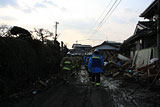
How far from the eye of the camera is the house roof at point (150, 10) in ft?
41.8

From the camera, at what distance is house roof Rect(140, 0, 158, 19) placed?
12733 mm

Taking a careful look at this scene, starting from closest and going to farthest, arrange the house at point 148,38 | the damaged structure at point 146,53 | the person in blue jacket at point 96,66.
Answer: the person in blue jacket at point 96,66
the damaged structure at point 146,53
the house at point 148,38

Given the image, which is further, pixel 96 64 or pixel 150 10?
pixel 150 10

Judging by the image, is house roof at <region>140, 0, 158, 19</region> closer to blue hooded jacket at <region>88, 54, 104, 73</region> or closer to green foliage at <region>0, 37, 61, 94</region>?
blue hooded jacket at <region>88, 54, 104, 73</region>

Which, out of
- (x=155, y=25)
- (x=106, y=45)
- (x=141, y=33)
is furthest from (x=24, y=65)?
(x=106, y=45)

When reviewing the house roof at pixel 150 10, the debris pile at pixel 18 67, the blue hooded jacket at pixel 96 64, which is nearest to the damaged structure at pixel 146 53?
the house roof at pixel 150 10

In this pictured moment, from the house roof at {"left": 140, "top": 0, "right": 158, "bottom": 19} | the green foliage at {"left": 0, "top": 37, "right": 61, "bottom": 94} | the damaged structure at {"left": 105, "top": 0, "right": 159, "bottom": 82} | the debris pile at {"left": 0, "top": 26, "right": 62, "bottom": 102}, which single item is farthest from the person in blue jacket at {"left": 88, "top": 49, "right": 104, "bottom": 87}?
the house roof at {"left": 140, "top": 0, "right": 158, "bottom": 19}

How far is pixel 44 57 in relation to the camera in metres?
10.4

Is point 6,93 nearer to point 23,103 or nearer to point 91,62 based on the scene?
point 23,103

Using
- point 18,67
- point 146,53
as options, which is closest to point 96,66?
point 18,67

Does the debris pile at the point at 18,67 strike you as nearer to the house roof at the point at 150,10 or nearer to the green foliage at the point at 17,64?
the green foliage at the point at 17,64

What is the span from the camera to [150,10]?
Result: 46.0ft

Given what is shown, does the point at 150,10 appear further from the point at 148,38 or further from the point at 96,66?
the point at 96,66

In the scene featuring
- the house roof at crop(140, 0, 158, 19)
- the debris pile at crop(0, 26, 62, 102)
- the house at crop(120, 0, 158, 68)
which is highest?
the house roof at crop(140, 0, 158, 19)
